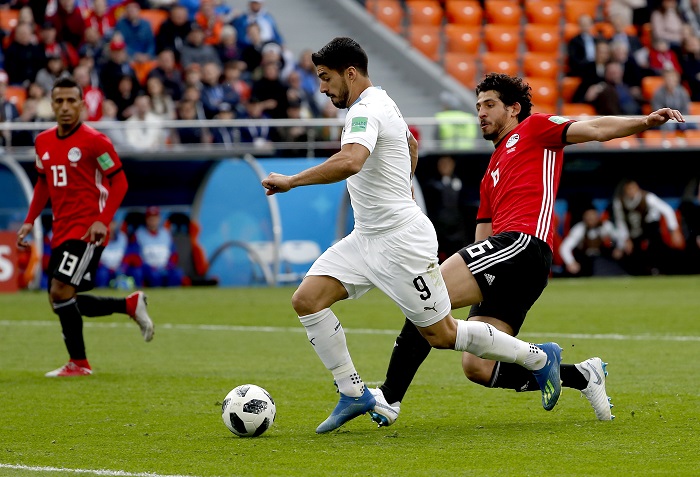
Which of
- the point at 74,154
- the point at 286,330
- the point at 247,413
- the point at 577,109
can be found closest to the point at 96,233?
the point at 74,154

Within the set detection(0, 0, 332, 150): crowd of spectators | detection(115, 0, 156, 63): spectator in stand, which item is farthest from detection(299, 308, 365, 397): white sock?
detection(115, 0, 156, 63): spectator in stand

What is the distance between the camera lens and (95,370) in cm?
1019

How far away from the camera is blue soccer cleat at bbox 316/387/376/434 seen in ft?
22.3

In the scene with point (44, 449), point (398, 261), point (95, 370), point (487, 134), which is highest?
point (487, 134)

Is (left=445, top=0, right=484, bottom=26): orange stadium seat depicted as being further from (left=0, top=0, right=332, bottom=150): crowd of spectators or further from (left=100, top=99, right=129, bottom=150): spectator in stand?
(left=100, top=99, right=129, bottom=150): spectator in stand

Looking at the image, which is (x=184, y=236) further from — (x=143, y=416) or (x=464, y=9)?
(x=143, y=416)

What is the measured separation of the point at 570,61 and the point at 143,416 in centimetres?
1771

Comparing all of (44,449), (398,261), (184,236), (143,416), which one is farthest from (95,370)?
(184,236)

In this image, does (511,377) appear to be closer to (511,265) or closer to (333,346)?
(511,265)

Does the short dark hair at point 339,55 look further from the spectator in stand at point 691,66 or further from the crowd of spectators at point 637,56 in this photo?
the spectator in stand at point 691,66

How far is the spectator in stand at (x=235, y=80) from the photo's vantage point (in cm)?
2036

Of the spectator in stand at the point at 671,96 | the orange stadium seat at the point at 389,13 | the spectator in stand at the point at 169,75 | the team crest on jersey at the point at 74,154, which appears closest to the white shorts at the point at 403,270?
the team crest on jersey at the point at 74,154

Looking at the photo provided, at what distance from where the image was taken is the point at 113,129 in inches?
742

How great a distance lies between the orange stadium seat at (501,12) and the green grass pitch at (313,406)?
11735mm
